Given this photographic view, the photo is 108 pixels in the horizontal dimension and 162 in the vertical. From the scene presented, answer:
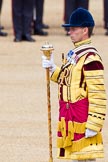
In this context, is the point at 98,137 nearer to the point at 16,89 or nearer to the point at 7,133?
the point at 7,133

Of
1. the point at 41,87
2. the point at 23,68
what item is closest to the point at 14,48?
the point at 23,68

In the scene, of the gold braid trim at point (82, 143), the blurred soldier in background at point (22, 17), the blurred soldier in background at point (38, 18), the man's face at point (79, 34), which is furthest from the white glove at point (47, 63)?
the blurred soldier in background at point (38, 18)

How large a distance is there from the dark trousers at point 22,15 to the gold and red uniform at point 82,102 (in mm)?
8324

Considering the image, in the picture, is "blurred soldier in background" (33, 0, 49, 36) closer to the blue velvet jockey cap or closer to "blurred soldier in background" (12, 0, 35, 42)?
"blurred soldier in background" (12, 0, 35, 42)

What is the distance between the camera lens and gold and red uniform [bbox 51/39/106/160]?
723 cm

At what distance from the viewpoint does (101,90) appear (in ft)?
23.7

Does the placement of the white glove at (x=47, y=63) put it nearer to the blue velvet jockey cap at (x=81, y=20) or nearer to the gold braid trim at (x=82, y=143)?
the blue velvet jockey cap at (x=81, y=20)

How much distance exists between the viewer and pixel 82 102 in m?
7.31

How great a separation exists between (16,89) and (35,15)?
441 cm

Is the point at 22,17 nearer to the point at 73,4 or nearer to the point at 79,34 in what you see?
the point at 73,4

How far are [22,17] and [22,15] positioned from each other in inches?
1.5

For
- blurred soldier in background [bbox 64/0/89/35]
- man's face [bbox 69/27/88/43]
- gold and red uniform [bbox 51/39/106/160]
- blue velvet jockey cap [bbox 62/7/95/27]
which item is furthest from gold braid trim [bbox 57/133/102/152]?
blurred soldier in background [bbox 64/0/89/35]

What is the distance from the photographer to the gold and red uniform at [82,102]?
723 cm

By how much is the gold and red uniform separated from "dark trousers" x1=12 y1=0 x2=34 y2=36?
8.32 metres
